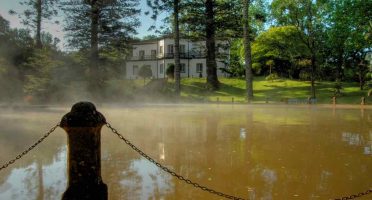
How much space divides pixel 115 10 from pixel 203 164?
120 feet

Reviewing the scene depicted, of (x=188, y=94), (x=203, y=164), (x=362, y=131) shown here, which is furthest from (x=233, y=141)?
(x=188, y=94)

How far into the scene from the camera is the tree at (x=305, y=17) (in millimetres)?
44906

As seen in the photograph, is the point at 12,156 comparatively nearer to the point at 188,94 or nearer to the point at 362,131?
the point at 362,131

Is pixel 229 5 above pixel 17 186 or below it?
above

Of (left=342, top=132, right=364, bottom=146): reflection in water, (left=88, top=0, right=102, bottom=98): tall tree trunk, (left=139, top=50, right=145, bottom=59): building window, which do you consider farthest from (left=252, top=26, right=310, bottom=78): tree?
(left=342, top=132, right=364, bottom=146): reflection in water

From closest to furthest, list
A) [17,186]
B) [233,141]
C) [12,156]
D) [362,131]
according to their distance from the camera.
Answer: [17,186] < [12,156] < [233,141] < [362,131]

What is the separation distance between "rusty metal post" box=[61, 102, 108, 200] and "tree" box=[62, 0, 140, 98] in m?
37.3

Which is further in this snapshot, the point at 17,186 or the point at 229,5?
the point at 229,5

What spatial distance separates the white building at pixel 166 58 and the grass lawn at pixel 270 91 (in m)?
10.3

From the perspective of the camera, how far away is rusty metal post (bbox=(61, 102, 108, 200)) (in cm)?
494

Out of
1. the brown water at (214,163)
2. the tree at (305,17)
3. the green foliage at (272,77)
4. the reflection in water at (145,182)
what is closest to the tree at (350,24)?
the tree at (305,17)

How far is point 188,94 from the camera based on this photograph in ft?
148

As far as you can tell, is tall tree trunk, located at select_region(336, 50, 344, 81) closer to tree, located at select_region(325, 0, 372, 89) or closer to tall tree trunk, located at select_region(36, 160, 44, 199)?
tree, located at select_region(325, 0, 372, 89)

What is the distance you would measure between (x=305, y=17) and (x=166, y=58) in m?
24.8
